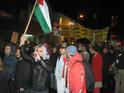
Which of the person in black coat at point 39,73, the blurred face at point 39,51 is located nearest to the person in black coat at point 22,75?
the person in black coat at point 39,73

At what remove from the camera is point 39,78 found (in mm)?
10969

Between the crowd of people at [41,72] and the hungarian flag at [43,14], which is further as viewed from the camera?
the hungarian flag at [43,14]

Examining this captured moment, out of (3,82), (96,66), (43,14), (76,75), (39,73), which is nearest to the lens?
(39,73)

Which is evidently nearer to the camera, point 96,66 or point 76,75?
point 76,75

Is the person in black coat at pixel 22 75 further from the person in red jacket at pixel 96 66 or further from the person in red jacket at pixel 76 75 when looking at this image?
the person in red jacket at pixel 96 66

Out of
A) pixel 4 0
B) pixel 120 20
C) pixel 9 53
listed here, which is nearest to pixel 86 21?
pixel 120 20

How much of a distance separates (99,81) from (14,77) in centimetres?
415

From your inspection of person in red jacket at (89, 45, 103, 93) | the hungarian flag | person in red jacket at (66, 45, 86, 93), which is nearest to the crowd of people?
person in red jacket at (66, 45, 86, 93)

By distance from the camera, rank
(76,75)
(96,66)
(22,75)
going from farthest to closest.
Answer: (96,66) < (22,75) < (76,75)

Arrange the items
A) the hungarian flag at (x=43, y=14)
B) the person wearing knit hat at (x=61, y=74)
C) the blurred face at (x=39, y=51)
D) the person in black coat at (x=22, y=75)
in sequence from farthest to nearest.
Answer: the person wearing knit hat at (x=61, y=74)
the hungarian flag at (x=43, y=14)
the person in black coat at (x=22, y=75)
the blurred face at (x=39, y=51)

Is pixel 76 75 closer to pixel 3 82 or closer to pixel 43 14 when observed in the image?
pixel 3 82

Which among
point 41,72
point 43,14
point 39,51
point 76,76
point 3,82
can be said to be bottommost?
point 3,82

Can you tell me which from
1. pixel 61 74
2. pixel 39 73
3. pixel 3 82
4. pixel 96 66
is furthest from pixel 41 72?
pixel 96 66

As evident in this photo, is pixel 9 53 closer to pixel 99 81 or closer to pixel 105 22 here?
pixel 99 81
